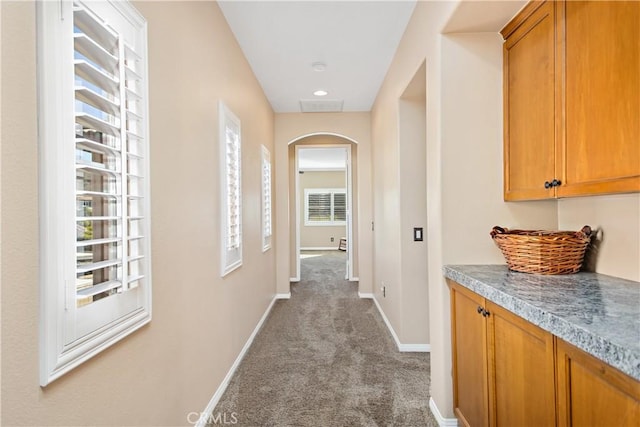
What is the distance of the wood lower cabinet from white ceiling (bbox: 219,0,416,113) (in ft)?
6.41

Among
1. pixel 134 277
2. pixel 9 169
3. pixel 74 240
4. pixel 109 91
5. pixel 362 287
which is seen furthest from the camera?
pixel 362 287

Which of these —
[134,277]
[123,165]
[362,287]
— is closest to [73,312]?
[134,277]

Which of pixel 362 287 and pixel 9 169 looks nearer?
pixel 9 169

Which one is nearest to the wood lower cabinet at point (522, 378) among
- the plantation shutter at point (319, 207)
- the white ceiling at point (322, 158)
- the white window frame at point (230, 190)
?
the white window frame at point (230, 190)

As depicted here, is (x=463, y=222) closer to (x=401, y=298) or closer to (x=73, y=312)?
(x=401, y=298)

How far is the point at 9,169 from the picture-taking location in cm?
76

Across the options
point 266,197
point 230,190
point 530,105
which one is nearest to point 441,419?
point 530,105

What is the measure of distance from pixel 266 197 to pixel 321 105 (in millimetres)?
1416

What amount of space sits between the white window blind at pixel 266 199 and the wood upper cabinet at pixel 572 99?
271 cm

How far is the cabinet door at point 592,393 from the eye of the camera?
2.57 feet

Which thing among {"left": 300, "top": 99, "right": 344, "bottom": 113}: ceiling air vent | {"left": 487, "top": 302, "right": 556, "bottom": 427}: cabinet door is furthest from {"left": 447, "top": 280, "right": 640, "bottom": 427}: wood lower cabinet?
{"left": 300, "top": 99, "right": 344, "bottom": 113}: ceiling air vent

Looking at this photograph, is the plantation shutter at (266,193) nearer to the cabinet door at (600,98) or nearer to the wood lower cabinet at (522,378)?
the wood lower cabinet at (522,378)

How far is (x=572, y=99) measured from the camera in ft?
4.53

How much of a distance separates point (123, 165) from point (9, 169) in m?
0.40
